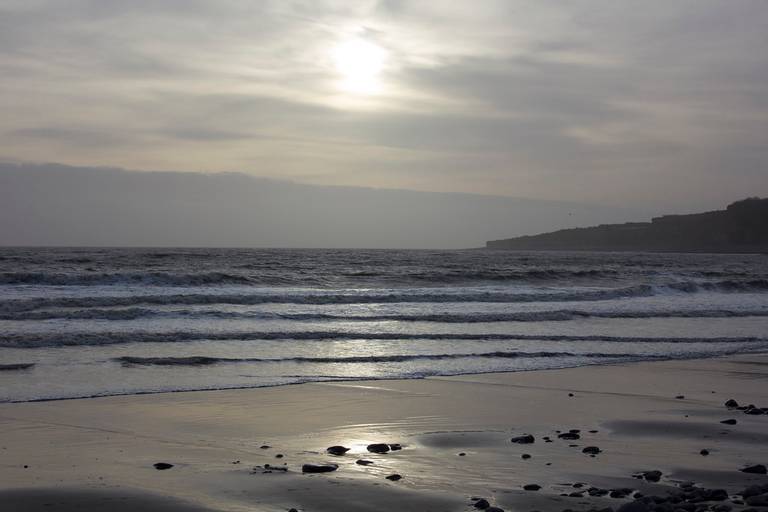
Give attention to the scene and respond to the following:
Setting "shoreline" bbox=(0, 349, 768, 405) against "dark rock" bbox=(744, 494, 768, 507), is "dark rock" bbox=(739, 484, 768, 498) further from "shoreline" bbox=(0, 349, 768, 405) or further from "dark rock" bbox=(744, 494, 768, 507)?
"shoreline" bbox=(0, 349, 768, 405)

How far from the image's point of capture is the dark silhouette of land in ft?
527

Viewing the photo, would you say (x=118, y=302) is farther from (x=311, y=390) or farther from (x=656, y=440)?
(x=656, y=440)

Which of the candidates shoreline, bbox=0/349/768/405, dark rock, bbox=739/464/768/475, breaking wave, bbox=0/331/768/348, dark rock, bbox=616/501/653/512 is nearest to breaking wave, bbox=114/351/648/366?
shoreline, bbox=0/349/768/405

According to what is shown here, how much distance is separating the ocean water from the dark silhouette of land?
131983 mm

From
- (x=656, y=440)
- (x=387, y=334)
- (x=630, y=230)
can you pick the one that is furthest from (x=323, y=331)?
(x=630, y=230)

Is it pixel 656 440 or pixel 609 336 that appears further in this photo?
pixel 609 336

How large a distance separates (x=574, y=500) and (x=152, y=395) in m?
6.56

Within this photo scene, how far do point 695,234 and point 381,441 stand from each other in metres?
170

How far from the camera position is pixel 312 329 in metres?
20.0

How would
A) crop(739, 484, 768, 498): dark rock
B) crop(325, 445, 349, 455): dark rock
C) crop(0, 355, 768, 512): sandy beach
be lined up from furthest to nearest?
crop(325, 445, 349, 455): dark rock < crop(0, 355, 768, 512): sandy beach < crop(739, 484, 768, 498): dark rock

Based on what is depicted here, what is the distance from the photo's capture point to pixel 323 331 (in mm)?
19562

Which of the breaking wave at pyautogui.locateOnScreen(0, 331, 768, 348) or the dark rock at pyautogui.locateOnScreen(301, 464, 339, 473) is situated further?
the breaking wave at pyautogui.locateOnScreen(0, 331, 768, 348)

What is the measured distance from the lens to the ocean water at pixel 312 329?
44.6 feet

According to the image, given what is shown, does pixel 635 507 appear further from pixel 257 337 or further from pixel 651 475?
pixel 257 337
